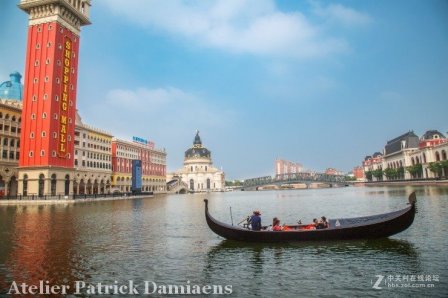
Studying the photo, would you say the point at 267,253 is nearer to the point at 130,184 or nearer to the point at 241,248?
the point at 241,248

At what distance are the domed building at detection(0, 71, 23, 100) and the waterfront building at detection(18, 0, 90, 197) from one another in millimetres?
14619

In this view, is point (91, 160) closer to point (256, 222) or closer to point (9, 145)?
point (9, 145)

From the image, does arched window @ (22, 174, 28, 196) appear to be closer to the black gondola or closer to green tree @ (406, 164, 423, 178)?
the black gondola

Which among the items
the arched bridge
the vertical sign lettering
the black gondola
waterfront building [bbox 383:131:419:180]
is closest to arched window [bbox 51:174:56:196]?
the vertical sign lettering

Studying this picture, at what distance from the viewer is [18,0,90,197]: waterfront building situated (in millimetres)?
67688

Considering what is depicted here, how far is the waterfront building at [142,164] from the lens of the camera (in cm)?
10962

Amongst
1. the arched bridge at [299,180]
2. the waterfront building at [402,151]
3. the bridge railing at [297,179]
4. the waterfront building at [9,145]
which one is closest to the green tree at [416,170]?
the waterfront building at [402,151]

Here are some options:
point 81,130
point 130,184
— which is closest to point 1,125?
point 81,130

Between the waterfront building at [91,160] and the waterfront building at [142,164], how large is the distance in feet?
13.1

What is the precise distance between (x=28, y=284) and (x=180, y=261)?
6542mm

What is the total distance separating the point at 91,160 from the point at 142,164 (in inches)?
1287

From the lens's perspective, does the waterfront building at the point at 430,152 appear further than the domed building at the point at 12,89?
Yes

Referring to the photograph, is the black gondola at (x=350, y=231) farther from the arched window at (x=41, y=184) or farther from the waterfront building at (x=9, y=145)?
the waterfront building at (x=9, y=145)

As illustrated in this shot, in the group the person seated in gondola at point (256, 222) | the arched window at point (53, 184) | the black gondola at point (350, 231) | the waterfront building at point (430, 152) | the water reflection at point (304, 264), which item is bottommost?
the water reflection at point (304, 264)
